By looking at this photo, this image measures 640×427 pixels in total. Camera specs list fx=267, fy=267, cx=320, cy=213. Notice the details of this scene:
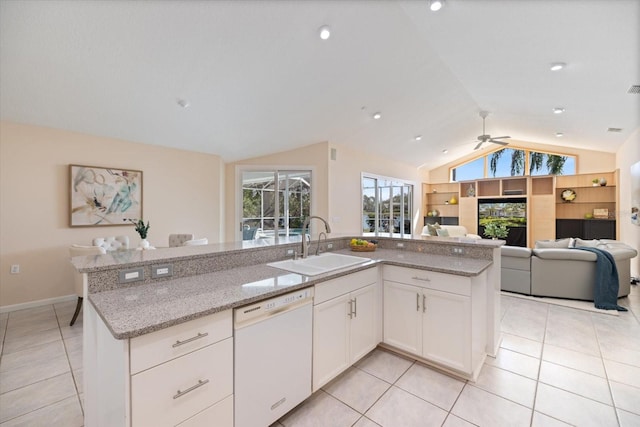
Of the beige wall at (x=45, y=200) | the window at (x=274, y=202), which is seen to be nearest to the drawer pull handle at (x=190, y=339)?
the beige wall at (x=45, y=200)

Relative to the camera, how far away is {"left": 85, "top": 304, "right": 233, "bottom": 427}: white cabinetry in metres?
1.01

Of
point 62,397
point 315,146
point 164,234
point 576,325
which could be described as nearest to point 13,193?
point 164,234

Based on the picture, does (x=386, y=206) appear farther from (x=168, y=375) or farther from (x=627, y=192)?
(x=168, y=375)

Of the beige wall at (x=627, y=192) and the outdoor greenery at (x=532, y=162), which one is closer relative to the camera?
the beige wall at (x=627, y=192)

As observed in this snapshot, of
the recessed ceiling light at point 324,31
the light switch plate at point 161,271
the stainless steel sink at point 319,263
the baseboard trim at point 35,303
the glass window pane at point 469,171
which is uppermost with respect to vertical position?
the recessed ceiling light at point 324,31

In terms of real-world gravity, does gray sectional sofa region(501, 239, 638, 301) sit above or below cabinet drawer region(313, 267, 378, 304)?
below

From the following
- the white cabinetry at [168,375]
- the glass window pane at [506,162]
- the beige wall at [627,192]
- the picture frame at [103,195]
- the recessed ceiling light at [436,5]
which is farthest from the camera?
the glass window pane at [506,162]

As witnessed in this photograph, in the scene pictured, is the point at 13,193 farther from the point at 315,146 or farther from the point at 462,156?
the point at 462,156

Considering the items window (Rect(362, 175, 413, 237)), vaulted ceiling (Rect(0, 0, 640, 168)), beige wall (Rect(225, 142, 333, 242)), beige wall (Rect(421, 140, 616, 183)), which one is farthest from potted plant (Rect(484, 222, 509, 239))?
beige wall (Rect(225, 142, 333, 242))

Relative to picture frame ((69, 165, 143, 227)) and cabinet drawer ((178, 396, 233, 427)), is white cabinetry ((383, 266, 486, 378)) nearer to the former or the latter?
cabinet drawer ((178, 396, 233, 427))

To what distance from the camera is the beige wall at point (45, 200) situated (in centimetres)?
345

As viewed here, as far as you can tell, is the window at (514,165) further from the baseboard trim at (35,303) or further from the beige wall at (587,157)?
the baseboard trim at (35,303)

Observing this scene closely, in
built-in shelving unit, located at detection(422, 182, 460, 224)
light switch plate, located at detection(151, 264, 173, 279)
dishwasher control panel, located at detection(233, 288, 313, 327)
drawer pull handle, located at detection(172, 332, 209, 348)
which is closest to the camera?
drawer pull handle, located at detection(172, 332, 209, 348)

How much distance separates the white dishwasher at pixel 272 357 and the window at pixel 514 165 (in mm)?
8556
